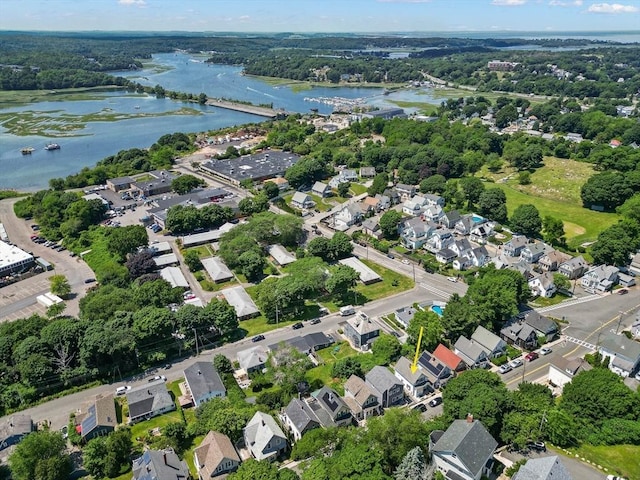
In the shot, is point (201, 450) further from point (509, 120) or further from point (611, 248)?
point (509, 120)

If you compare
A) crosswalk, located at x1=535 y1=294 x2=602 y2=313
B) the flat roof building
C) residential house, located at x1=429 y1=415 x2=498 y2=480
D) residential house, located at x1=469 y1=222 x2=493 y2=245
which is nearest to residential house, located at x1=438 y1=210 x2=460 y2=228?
residential house, located at x1=469 y1=222 x2=493 y2=245

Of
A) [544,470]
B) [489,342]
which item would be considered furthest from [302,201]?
[544,470]

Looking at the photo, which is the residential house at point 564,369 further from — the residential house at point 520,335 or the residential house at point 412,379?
the residential house at point 412,379

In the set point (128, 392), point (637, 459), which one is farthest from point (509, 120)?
point (128, 392)

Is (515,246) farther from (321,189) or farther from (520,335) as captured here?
(321,189)

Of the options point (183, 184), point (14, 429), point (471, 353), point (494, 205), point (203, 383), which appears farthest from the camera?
point (183, 184)

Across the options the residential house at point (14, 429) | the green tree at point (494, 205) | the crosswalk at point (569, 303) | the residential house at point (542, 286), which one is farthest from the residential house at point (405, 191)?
the residential house at point (14, 429)
